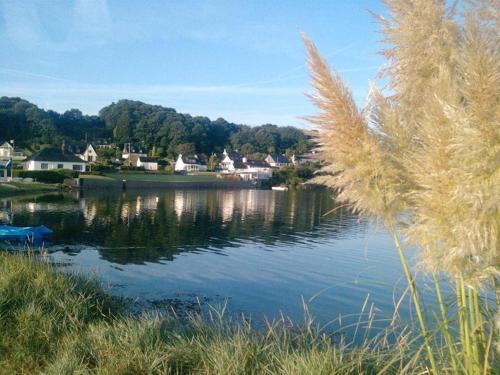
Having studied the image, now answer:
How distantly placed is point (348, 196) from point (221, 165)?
11638cm

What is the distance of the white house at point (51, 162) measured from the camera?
70.9 metres

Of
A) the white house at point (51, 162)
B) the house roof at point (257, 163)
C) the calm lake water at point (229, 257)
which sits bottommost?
the calm lake water at point (229, 257)

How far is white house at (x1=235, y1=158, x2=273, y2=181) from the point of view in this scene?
100 m

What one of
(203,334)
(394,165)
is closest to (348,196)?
(394,165)

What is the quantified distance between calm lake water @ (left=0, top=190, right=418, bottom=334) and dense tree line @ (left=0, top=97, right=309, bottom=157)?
69.2 metres

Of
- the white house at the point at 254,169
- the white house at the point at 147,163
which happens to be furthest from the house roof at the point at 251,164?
the white house at the point at 147,163

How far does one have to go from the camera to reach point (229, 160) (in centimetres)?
11812

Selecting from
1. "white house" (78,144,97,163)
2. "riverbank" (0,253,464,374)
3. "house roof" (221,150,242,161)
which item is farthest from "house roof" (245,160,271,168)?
"riverbank" (0,253,464,374)

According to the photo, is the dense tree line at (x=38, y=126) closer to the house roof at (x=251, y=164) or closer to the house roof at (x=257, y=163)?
the house roof at (x=251, y=164)

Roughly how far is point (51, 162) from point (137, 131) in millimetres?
56785

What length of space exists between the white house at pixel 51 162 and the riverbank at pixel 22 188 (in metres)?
14.1

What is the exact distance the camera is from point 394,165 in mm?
2691

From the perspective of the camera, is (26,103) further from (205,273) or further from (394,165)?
(394,165)

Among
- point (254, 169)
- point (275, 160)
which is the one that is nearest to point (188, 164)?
point (254, 169)
